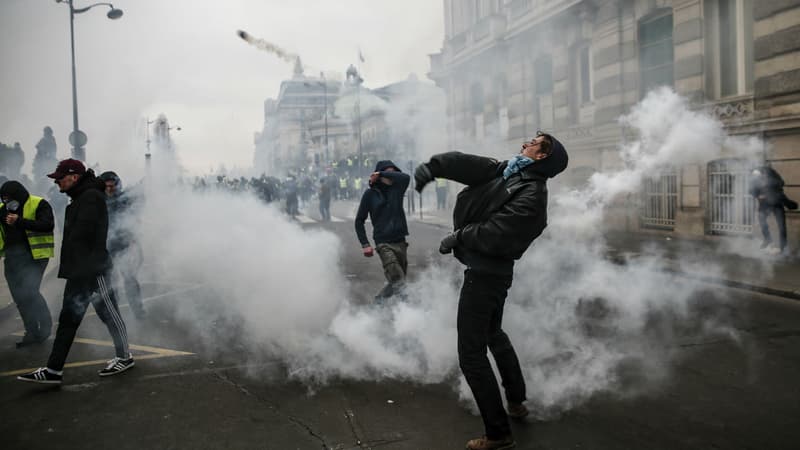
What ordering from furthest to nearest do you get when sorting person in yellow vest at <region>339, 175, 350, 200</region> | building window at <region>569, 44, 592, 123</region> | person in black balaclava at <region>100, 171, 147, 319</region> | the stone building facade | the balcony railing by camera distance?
person in yellow vest at <region>339, 175, 350, 200</region>
building window at <region>569, 44, 592, 123</region>
the balcony railing
the stone building facade
person in black balaclava at <region>100, 171, 147, 319</region>

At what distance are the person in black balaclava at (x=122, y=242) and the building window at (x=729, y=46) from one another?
1142 cm

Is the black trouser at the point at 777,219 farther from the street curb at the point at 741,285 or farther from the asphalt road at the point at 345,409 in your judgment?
the asphalt road at the point at 345,409

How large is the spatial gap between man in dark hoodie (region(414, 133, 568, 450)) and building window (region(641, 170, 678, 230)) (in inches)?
425

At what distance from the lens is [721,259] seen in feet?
30.4

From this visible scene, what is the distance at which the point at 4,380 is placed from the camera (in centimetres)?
455

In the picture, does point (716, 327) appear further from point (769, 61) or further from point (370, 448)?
point (769, 61)

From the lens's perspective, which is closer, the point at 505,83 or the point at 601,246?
the point at 601,246

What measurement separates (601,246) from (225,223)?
7.17 m

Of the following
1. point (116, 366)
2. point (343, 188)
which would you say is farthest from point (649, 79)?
point (343, 188)

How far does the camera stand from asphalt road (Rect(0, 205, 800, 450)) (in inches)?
127

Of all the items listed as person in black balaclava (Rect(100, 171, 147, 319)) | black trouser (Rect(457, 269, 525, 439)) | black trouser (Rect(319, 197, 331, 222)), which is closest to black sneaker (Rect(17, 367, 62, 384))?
person in black balaclava (Rect(100, 171, 147, 319))

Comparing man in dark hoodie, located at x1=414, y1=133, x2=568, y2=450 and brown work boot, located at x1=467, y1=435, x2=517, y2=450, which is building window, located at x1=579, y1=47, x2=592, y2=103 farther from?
brown work boot, located at x1=467, y1=435, x2=517, y2=450

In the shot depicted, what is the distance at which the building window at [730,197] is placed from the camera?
35.8ft

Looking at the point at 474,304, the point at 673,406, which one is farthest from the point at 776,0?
the point at 474,304
